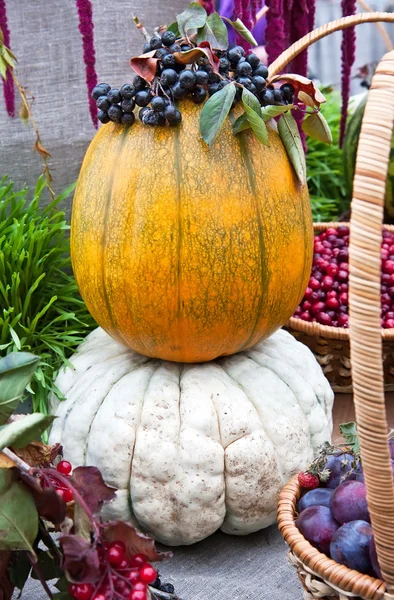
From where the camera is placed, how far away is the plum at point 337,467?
1.15 metres

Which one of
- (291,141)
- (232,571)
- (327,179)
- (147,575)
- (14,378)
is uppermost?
(291,141)

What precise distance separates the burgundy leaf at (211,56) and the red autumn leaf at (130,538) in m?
0.77

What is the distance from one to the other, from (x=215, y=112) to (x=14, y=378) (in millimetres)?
554

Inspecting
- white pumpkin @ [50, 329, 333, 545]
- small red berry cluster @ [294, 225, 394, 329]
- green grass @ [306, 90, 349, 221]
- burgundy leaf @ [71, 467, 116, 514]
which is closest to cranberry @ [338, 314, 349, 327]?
small red berry cluster @ [294, 225, 394, 329]

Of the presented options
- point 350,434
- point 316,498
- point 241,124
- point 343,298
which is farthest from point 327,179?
point 316,498

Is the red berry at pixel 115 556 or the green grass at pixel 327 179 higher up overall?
the green grass at pixel 327 179

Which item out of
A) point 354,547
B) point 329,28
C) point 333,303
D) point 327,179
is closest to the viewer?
point 354,547

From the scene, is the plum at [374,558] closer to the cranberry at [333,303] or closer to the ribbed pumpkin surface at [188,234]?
the ribbed pumpkin surface at [188,234]

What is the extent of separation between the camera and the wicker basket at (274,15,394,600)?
849 mm

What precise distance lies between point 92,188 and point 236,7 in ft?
2.17

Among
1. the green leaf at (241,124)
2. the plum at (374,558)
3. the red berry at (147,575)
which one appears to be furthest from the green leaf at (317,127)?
the red berry at (147,575)

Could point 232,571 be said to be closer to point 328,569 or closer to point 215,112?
point 328,569

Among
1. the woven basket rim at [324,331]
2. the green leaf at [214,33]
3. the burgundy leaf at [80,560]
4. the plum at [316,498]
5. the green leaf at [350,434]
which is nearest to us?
the burgundy leaf at [80,560]

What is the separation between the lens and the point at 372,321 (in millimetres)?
846
